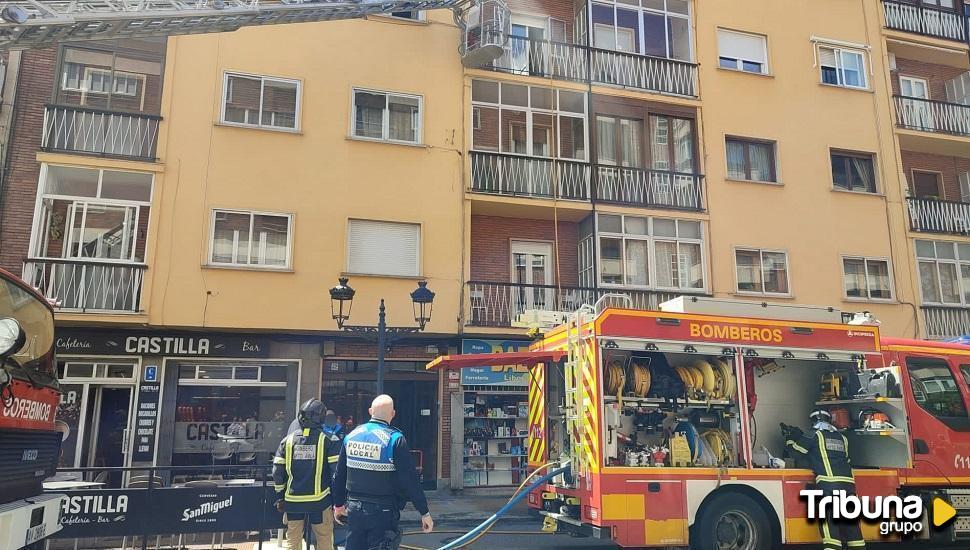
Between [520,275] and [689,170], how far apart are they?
525cm

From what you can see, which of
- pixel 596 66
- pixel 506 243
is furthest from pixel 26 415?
pixel 596 66

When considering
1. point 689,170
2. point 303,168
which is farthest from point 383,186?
point 689,170

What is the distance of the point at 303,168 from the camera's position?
14.0 m

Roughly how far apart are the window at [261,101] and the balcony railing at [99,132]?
1.54 m

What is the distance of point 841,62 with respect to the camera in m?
18.4

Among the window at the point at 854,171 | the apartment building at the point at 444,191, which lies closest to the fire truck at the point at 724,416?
the apartment building at the point at 444,191

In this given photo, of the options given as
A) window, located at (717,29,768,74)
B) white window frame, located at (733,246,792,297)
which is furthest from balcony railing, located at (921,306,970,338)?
window, located at (717,29,768,74)

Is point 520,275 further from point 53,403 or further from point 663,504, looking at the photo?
point 53,403

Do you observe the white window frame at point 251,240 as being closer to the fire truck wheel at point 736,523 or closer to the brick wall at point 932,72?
the fire truck wheel at point 736,523

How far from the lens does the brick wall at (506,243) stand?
15516mm

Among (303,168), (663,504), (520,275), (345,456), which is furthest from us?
(520,275)

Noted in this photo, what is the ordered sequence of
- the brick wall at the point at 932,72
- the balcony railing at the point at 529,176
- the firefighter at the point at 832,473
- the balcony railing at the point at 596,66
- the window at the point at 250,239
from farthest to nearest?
the brick wall at the point at 932,72, the balcony railing at the point at 596,66, the balcony railing at the point at 529,176, the window at the point at 250,239, the firefighter at the point at 832,473

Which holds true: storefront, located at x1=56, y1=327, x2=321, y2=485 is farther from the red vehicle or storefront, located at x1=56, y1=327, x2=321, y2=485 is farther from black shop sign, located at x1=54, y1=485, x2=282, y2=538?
the red vehicle

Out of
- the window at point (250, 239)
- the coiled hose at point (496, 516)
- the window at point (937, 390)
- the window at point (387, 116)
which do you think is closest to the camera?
the coiled hose at point (496, 516)
